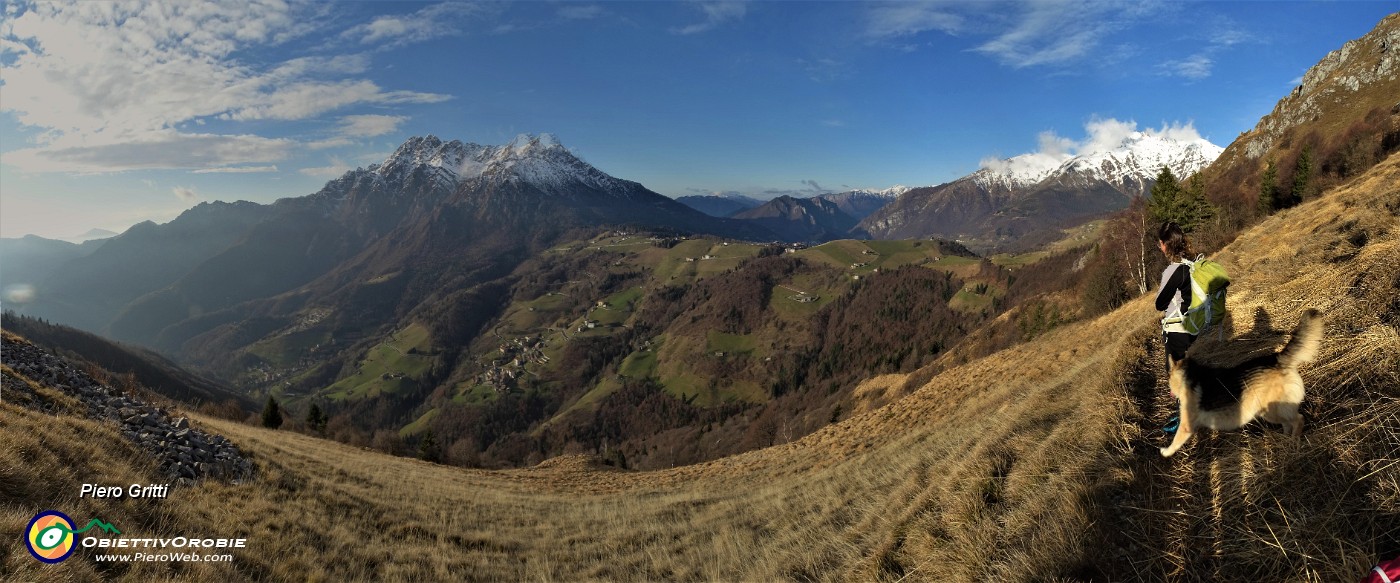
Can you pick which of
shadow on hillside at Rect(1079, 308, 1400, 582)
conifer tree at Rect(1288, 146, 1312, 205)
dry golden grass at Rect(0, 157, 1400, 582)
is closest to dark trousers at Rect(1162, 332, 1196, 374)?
dry golden grass at Rect(0, 157, 1400, 582)

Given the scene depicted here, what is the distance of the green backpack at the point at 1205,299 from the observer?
6.58 meters

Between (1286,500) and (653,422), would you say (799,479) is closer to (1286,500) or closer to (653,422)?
(1286,500)

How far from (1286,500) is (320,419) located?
81.2m

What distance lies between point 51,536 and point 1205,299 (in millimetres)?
16339

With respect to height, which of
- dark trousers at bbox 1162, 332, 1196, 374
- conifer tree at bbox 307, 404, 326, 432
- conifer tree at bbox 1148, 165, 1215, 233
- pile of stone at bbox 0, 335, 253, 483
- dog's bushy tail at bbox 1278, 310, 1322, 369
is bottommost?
conifer tree at bbox 307, 404, 326, 432

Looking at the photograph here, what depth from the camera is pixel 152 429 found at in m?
13.4

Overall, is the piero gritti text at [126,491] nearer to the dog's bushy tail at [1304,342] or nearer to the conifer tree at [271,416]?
the dog's bushy tail at [1304,342]

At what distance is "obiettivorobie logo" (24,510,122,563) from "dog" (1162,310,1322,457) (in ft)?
46.6

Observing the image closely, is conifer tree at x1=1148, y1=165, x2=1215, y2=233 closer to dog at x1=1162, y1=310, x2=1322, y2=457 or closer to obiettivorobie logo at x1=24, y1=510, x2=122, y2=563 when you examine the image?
dog at x1=1162, y1=310, x2=1322, y2=457

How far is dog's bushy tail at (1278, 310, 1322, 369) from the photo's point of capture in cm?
481

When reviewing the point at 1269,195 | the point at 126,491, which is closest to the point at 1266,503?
the point at 126,491

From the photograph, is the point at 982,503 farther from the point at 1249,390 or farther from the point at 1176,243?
the point at 1176,243

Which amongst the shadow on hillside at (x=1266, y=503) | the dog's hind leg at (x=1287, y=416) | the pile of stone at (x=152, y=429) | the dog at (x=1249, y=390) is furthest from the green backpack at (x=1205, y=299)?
the pile of stone at (x=152, y=429)

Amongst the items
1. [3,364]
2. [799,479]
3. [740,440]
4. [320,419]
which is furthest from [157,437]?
[740,440]
